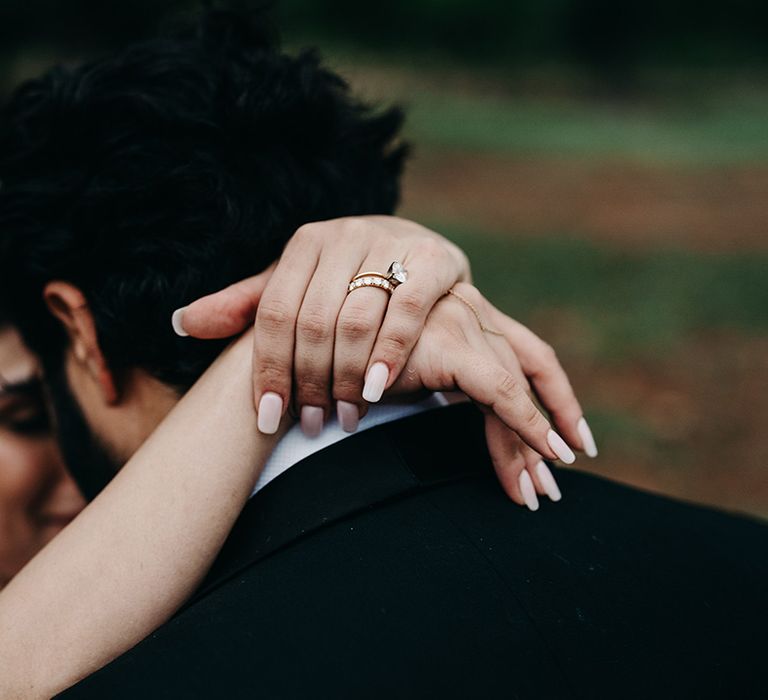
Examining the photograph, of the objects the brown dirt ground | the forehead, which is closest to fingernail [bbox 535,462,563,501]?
the forehead

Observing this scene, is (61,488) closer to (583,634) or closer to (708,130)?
(583,634)

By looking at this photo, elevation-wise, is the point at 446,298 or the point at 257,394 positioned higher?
the point at 446,298

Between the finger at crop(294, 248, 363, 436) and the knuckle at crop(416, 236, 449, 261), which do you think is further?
the knuckle at crop(416, 236, 449, 261)

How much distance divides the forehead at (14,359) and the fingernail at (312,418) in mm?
1033

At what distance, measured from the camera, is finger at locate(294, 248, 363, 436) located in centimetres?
158

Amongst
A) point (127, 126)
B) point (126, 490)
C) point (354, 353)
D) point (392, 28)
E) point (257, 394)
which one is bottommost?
point (392, 28)

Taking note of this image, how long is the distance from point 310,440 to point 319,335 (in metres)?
0.23

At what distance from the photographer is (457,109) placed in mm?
22547

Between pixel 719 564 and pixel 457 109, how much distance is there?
72.0 feet

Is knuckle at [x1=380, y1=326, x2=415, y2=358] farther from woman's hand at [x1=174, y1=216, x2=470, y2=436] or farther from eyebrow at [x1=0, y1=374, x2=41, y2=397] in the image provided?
eyebrow at [x1=0, y1=374, x2=41, y2=397]

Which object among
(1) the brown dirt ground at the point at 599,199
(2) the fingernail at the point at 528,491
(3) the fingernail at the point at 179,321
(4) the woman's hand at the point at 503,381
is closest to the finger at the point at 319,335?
(4) the woman's hand at the point at 503,381

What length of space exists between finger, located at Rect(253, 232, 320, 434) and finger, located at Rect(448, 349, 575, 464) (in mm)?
303

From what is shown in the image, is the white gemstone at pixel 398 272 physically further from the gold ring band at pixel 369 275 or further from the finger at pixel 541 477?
the finger at pixel 541 477

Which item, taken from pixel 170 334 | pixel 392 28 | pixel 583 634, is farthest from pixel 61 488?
pixel 392 28
